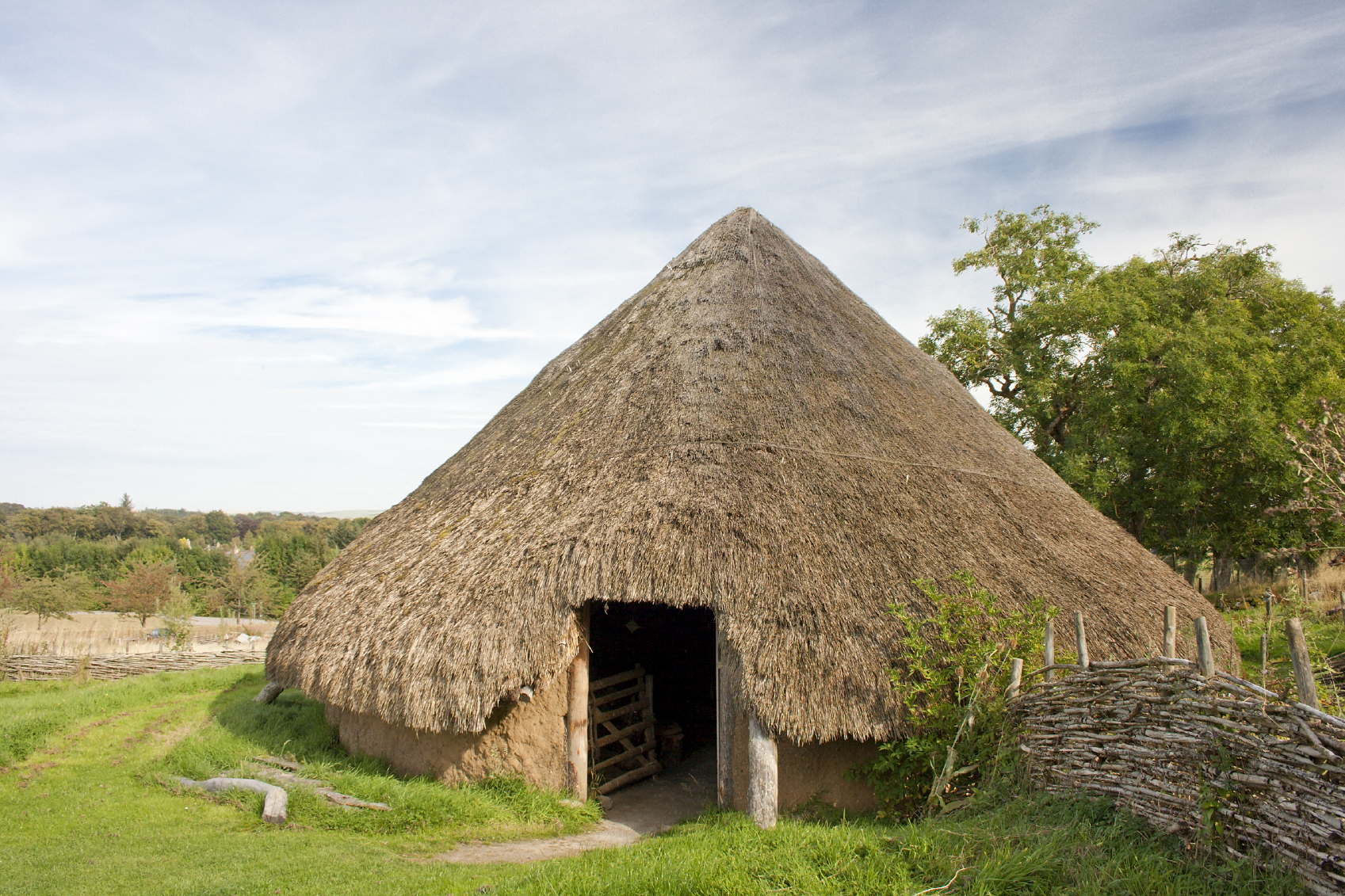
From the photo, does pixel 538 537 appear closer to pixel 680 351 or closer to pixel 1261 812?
pixel 680 351

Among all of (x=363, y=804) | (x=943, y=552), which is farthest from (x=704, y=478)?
(x=363, y=804)

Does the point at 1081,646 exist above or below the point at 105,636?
above

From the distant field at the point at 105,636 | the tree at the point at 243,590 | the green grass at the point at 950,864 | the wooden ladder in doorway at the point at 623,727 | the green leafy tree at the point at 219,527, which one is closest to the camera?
the green grass at the point at 950,864

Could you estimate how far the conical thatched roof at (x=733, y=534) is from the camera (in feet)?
24.1

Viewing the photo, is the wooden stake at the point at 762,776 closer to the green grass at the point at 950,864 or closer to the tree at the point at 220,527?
the green grass at the point at 950,864

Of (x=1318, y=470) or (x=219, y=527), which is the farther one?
(x=219, y=527)

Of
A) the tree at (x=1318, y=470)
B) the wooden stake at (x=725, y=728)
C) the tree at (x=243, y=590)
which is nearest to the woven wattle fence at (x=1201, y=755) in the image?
the wooden stake at (x=725, y=728)

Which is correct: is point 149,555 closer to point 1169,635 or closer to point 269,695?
point 269,695

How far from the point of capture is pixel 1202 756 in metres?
4.79

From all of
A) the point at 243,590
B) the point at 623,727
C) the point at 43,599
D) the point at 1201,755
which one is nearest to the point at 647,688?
the point at 623,727

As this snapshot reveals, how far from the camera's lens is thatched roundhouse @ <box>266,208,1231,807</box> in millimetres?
7320

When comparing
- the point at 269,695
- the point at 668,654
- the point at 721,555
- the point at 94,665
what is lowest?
the point at 94,665

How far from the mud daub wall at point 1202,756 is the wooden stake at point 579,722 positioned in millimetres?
4126

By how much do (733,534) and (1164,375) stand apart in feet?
51.2
